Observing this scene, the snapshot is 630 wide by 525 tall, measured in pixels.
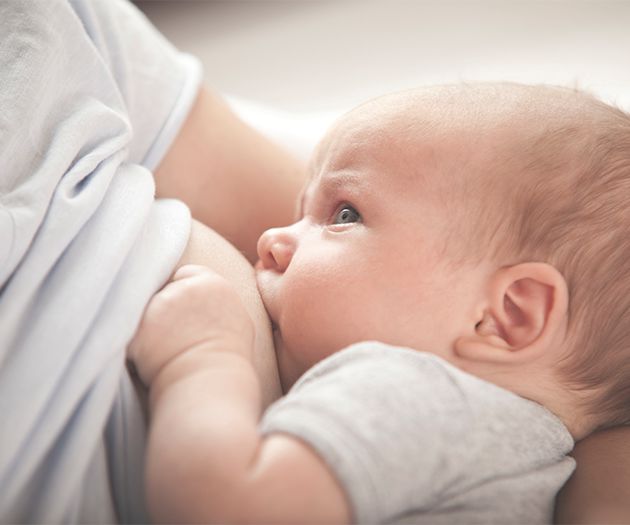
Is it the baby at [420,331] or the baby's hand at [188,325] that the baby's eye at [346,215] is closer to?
the baby at [420,331]

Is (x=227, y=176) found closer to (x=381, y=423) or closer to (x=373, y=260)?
Answer: (x=373, y=260)

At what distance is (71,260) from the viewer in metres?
0.70

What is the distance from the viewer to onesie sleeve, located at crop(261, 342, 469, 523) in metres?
0.57

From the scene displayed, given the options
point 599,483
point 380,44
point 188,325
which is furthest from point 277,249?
point 380,44

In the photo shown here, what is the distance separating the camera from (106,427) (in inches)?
26.5

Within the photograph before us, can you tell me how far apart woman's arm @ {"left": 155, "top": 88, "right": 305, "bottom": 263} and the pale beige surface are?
0.64 meters

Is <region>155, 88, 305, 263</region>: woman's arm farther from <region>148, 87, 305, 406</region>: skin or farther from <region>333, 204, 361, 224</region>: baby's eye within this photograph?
<region>333, 204, 361, 224</region>: baby's eye

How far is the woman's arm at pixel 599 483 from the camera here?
729 mm

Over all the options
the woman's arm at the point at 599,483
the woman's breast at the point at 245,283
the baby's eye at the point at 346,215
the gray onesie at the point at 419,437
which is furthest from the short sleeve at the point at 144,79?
the woman's arm at the point at 599,483

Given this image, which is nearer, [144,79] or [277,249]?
[277,249]

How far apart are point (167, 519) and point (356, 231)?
1.12 feet

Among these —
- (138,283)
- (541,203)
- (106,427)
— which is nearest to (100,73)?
(138,283)

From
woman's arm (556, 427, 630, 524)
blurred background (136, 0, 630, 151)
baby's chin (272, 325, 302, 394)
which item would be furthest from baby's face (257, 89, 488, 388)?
blurred background (136, 0, 630, 151)

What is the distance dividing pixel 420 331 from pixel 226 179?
0.47 metres
